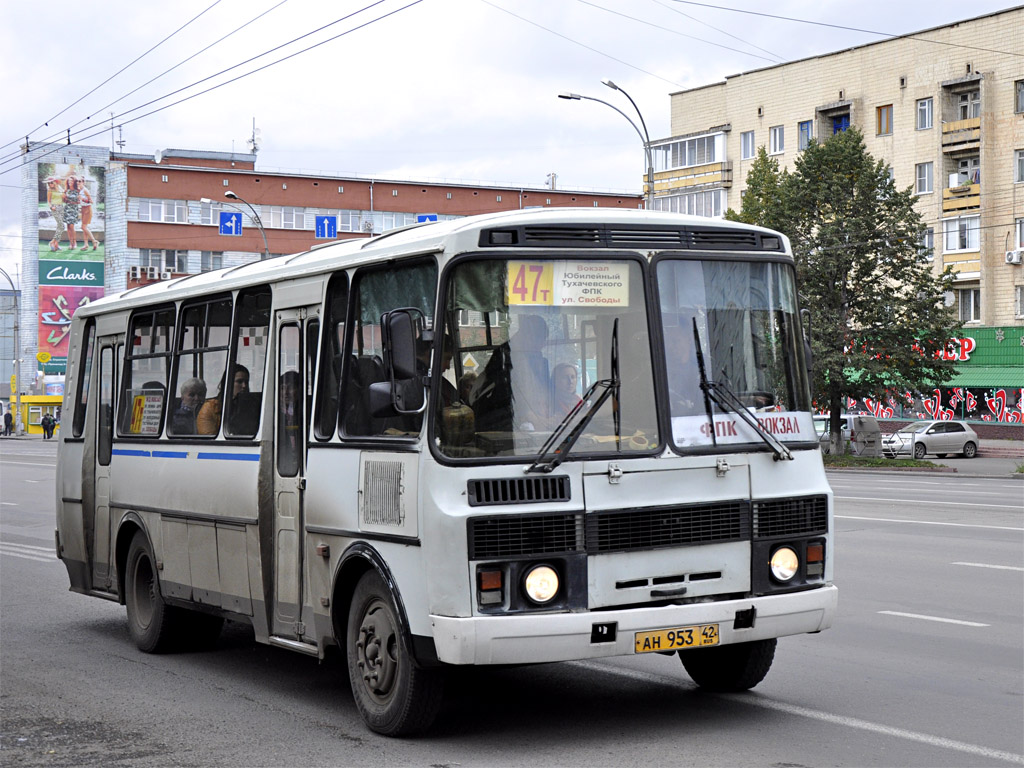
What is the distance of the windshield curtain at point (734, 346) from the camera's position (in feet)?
24.0

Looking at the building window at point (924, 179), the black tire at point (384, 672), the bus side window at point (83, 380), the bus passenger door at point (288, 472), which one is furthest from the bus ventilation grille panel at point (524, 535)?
the building window at point (924, 179)

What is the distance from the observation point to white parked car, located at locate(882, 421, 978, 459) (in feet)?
154

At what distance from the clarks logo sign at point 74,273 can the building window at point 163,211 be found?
525 centimetres

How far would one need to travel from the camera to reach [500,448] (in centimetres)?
688

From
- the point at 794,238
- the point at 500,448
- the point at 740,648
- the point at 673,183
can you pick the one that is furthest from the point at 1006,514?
the point at 673,183

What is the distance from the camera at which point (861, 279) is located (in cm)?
4278

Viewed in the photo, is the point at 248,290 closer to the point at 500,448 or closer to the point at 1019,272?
the point at 500,448

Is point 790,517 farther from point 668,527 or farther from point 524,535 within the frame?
point 524,535

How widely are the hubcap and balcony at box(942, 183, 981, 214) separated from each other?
54.2 meters

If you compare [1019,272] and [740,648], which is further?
[1019,272]

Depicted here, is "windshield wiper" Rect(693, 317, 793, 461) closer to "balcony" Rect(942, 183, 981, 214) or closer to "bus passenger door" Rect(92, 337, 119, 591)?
"bus passenger door" Rect(92, 337, 119, 591)

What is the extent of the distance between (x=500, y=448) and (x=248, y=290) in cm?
315

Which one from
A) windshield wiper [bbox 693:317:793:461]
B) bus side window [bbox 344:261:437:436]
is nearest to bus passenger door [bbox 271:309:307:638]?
bus side window [bbox 344:261:437:436]

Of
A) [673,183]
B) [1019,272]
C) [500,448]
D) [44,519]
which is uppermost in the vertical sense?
[673,183]
